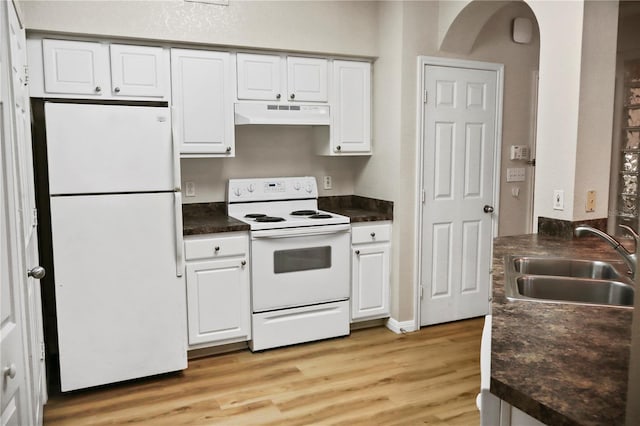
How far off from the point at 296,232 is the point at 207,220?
62 cm

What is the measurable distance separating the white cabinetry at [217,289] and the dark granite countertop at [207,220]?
4 cm

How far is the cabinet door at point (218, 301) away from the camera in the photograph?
11.4 ft

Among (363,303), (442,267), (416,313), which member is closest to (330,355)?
(363,303)

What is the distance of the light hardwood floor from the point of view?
2805 mm

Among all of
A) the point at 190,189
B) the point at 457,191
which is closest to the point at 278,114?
the point at 190,189

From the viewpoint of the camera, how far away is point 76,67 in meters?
3.24

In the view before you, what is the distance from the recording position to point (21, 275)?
73.2 inches

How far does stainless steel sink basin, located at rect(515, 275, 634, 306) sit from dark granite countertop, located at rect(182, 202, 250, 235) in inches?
76.3

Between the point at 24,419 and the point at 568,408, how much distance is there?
159 cm

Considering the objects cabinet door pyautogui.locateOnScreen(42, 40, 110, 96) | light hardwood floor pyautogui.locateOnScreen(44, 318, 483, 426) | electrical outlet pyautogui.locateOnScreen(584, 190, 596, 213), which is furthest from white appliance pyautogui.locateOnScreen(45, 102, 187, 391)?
electrical outlet pyautogui.locateOnScreen(584, 190, 596, 213)

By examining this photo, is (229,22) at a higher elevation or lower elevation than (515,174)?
higher

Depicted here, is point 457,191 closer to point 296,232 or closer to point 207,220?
point 296,232

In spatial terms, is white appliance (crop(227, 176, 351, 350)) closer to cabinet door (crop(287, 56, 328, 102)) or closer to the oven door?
the oven door

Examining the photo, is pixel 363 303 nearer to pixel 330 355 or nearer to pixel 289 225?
pixel 330 355
